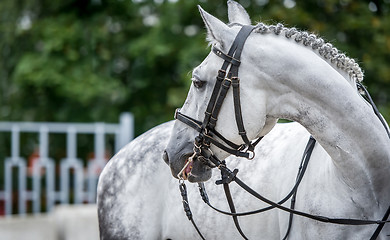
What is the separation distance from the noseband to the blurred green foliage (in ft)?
19.9

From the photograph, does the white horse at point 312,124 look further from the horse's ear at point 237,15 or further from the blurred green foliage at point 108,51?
the blurred green foliage at point 108,51

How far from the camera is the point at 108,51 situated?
1054 cm

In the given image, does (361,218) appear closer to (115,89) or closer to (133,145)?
(133,145)

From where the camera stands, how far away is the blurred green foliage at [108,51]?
916 centimetres

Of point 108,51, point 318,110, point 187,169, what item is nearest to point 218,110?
point 187,169

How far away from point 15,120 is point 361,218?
9.25 meters

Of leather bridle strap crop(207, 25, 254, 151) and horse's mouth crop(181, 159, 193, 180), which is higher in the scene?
leather bridle strap crop(207, 25, 254, 151)

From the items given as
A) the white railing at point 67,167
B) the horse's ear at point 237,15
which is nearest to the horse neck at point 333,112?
the horse's ear at point 237,15

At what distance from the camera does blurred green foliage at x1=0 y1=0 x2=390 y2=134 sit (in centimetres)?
916

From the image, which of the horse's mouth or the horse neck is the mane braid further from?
the horse's mouth

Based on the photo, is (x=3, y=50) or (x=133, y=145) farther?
(x=3, y=50)

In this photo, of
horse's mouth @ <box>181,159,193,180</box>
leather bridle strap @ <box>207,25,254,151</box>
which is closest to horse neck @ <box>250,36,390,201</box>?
leather bridle strap @ <box>207,25,254,151</box>

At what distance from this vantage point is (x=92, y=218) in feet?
22.7

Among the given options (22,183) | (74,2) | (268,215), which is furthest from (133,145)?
(74,2)
